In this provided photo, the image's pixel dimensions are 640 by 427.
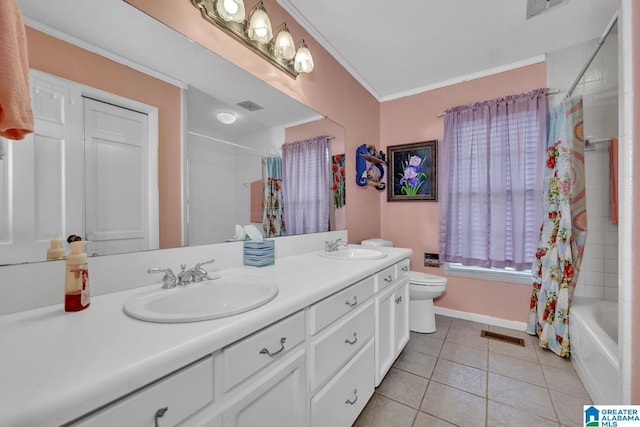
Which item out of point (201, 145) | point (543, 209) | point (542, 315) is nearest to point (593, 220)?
point (543, 209)

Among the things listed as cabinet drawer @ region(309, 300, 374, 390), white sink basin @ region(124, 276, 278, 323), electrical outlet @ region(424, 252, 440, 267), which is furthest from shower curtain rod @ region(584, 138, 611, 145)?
white sink basin @ region(124, 276, 278, 323)

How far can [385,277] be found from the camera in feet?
5.08

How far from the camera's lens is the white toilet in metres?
2.20

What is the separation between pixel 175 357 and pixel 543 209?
262 cm

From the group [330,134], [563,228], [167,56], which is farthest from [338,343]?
[563,228]

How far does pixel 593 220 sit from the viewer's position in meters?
2.11

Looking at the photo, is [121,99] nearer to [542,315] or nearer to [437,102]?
[437,102]

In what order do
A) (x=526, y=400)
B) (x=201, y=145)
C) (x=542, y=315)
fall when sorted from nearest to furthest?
(x=201, y=145) < (x=526, y=400) < (x=542, y=315)

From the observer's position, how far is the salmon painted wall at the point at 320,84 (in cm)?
117

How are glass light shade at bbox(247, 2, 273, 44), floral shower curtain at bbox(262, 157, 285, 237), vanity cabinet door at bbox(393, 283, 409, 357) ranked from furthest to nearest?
vanity cabinet door at bbox(393, 283, 409, 357), floral shower curtain at bbox(262, 157, 285, 237), glass light shade at bbox(247, 2, 273, 44)

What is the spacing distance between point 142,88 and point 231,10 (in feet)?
2.09

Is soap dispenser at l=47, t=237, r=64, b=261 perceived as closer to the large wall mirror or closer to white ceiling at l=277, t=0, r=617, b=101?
the large wall mirror

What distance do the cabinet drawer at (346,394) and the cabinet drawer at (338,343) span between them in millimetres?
49

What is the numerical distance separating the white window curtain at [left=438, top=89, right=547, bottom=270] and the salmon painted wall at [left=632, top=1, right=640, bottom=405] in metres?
1.40
